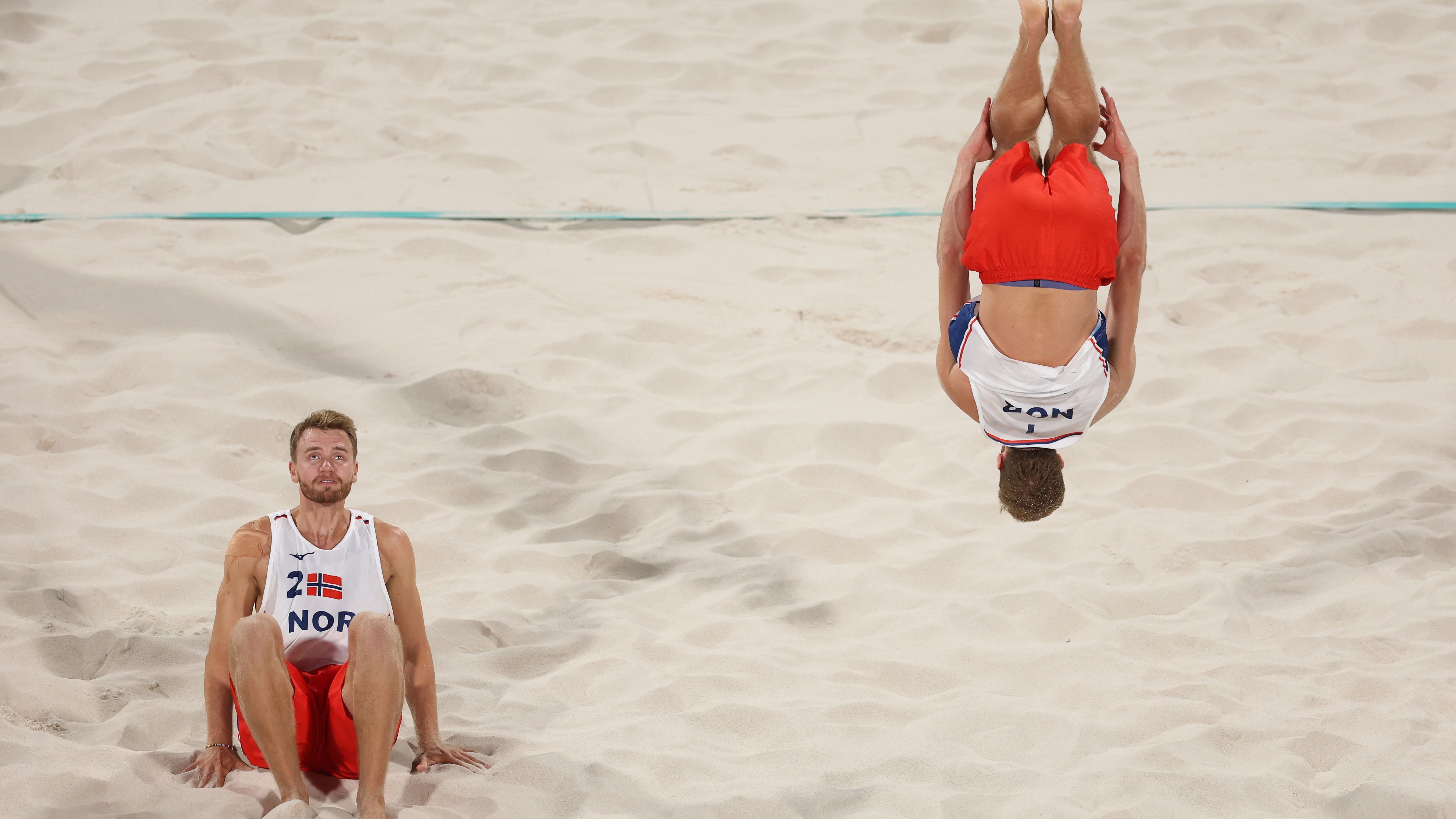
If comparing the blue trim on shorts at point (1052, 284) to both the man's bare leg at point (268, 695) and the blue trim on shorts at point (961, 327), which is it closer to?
the blue trim on shorts at point (961, 327)

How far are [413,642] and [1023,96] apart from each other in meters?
2.01

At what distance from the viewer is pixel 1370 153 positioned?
6.64 meters

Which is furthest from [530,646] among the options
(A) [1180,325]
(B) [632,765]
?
(A) [1180,325]

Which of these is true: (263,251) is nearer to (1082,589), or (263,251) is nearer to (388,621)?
(388,621)

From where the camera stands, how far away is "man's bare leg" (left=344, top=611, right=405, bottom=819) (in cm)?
277

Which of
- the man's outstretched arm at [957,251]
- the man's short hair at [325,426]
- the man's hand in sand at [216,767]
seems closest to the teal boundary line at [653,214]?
the man's outstretched arm at [957,251]

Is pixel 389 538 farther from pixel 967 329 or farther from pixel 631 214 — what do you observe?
pixel 631 214

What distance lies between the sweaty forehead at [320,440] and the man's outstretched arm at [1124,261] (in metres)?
1.85

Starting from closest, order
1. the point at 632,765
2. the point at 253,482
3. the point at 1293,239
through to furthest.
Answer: the point at 632,765
the point at 253,482
the point at 1293,239

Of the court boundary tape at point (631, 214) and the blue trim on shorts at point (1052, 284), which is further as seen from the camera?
the court boundary tape at point (631, 214)

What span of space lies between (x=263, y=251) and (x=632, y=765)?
3.48 m

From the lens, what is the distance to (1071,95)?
3273mm

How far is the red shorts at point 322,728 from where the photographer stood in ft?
9.46

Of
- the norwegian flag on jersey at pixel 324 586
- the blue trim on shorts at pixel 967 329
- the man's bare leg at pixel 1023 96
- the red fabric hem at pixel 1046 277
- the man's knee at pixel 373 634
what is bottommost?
the man's knee at pixel 373 634
